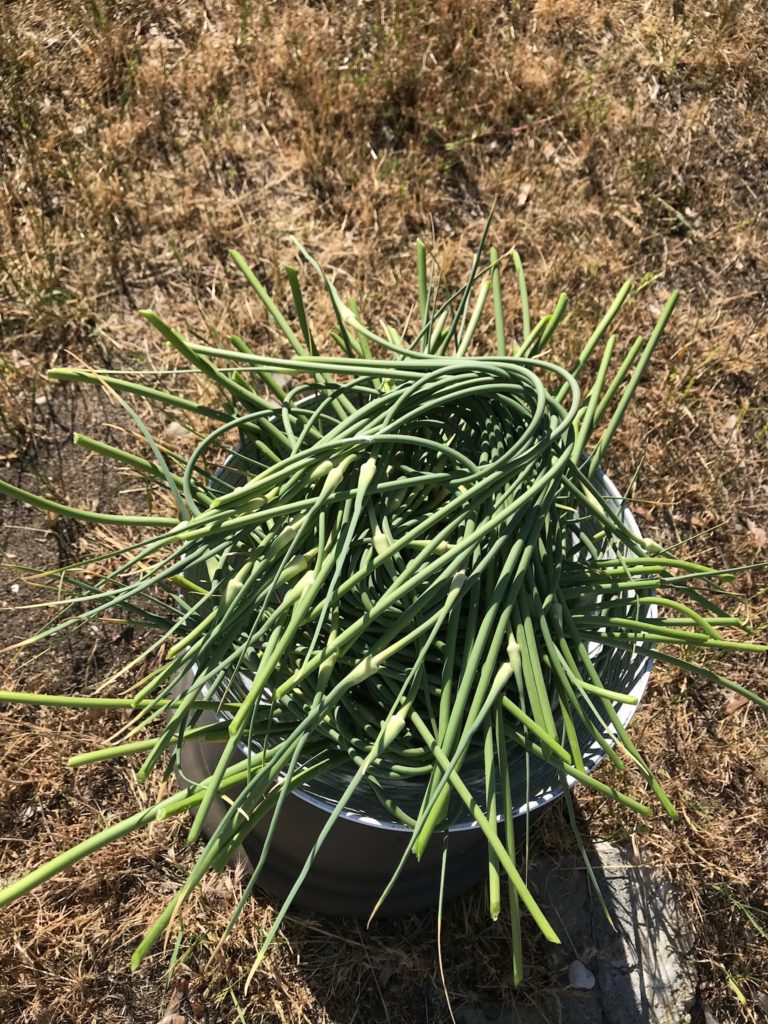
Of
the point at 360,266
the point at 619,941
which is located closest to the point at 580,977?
the point at 619,941

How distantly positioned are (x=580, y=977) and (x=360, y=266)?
1.39m

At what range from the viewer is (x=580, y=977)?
146 cm

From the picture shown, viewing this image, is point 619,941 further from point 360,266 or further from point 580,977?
point 360,266

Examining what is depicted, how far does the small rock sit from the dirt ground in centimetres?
5

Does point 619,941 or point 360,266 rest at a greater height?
point 360,266

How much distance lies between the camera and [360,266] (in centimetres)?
188

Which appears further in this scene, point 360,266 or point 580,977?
point 360,266

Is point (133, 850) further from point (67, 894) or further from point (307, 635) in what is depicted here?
point (307, 635)

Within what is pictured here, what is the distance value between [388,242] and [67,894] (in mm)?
1382

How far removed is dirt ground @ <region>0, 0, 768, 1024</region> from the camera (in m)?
1.44

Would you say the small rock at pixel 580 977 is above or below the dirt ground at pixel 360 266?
below

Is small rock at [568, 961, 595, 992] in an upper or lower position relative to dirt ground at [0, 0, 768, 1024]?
lower

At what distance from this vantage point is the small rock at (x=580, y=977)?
1460 millimetres

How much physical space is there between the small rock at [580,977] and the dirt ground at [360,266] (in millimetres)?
51
